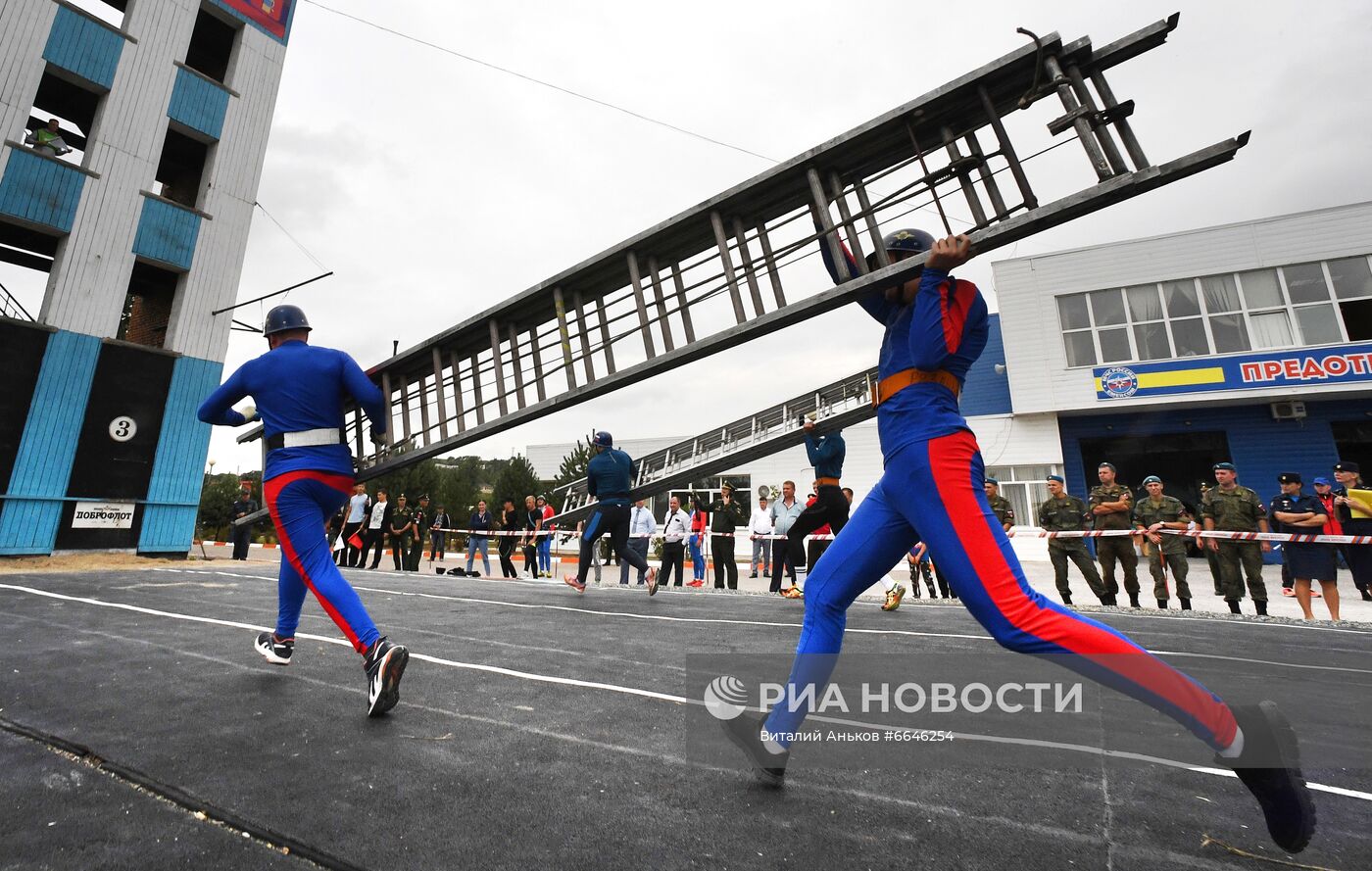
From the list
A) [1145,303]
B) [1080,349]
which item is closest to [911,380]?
[1080,349]

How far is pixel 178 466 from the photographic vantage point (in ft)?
43.6

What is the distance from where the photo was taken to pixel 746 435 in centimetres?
1878

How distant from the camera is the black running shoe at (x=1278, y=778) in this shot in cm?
147

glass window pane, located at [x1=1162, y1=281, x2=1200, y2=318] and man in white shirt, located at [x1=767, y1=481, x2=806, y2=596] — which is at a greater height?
glass window pane, located at [x1=1162, y1=281, x2=1200, y2=318]

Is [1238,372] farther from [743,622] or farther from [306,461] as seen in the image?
[306,461]

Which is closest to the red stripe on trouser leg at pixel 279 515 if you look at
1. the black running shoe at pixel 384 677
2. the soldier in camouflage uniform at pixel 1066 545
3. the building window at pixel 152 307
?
the black running shoe at pixel 384 677

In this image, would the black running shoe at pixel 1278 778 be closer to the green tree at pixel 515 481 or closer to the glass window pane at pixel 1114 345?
the glass window pane at pixel 1114 345

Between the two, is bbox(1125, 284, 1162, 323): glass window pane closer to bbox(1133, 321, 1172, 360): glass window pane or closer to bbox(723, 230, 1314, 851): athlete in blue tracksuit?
bbox(1133, 321, 1172, 360): glass window pane

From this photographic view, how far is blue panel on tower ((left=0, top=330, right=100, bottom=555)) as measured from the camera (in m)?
11.0

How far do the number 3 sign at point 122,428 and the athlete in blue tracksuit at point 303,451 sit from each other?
12455mm

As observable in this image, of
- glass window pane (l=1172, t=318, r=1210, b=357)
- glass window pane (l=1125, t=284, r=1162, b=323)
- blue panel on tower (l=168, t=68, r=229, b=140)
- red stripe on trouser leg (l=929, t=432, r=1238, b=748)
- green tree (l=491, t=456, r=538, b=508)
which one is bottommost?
red stripe on trouser leg (l=929, t=432, r=1238, b=748)

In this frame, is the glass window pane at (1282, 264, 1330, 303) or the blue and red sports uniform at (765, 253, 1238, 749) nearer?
the blue and red sports uniform at (765, 253, 1238, 749)

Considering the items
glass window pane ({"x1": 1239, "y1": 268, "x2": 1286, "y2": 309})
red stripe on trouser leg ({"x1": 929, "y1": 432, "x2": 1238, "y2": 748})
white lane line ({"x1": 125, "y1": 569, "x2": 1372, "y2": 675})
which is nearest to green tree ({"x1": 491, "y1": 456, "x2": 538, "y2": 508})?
white lane line ({"x1": 125, "y1": 569, "x2": 1372, "y2": 675})

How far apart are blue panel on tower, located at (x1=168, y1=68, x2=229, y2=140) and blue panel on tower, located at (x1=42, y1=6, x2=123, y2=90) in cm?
106
